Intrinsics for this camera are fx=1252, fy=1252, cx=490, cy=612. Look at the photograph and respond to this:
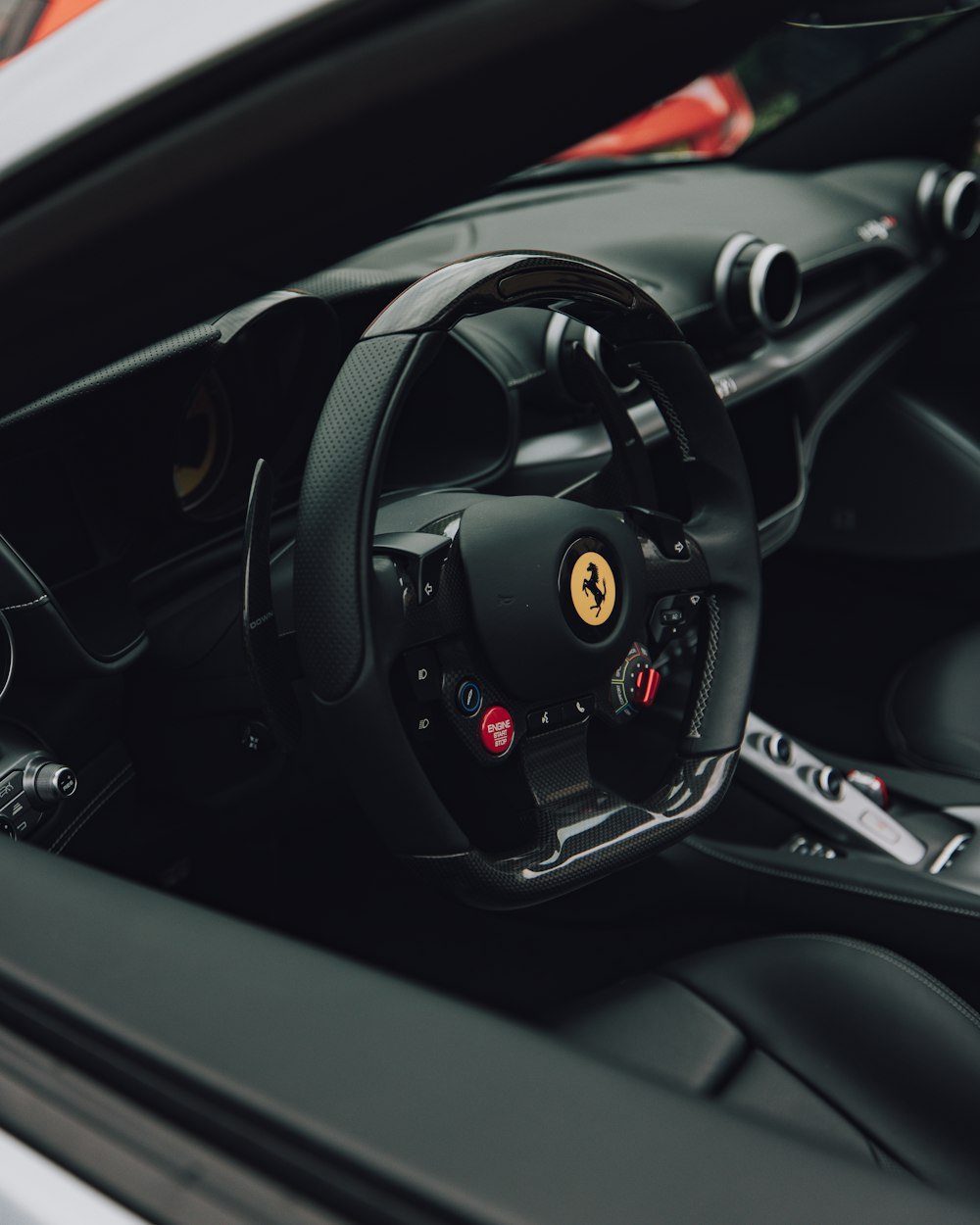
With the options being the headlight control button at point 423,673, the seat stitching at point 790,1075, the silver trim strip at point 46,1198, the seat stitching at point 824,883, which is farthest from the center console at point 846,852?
the silver trim strip at point 46,1198

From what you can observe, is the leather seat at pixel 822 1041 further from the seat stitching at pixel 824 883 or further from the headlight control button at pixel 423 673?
the headlight control button at pixel 423 673

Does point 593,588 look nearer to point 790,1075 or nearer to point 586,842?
point 586,842

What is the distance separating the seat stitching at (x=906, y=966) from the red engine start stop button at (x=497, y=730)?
0.45 metres

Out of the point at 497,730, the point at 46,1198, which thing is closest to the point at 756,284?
the point at 497,730

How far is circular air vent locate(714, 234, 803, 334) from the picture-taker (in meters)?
2.02

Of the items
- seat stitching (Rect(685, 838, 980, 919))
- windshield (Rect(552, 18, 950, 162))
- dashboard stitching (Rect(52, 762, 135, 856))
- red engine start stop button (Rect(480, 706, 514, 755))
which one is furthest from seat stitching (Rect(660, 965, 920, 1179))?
windshield (Rect(552, 18, 950, 162))

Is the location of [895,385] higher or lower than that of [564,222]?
lower

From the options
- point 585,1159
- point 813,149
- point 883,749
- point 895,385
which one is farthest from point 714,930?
point 813,149

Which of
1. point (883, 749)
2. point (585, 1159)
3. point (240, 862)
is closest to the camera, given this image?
point (585, 1159)

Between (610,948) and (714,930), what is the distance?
0.47 feet

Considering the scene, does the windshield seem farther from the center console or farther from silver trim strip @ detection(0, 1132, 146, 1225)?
silver trim strip @ detection(0, 1132, 146, 1225)

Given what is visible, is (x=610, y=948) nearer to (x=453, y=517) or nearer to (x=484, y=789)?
(x=484, y=789)

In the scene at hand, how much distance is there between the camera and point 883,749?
8.06 feet

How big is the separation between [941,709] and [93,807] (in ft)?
4.71
